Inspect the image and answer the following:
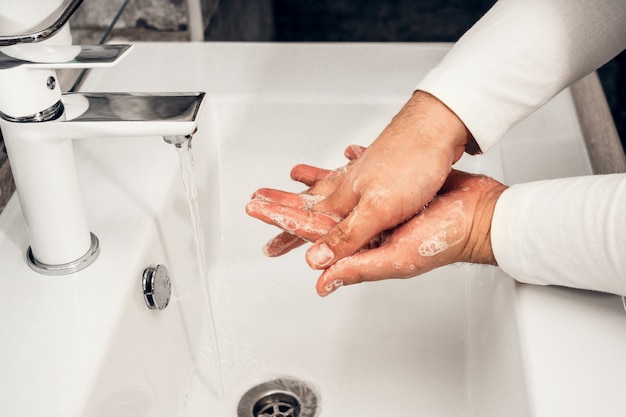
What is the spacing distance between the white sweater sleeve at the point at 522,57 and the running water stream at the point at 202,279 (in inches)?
8.8

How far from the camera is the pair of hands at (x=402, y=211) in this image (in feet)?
1.89

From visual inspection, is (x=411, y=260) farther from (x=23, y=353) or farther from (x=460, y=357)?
(x=23, y=353)

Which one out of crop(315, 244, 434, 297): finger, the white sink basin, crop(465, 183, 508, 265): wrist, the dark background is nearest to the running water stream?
the white sink basin

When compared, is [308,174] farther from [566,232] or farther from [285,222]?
[566,232]

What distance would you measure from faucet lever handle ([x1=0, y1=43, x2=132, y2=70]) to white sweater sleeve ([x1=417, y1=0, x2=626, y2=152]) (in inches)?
11.8

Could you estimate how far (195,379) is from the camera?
0.69 meters

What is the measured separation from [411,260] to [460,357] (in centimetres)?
17

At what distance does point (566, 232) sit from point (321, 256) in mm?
182

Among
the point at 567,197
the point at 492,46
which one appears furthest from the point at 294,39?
the point at 567,197

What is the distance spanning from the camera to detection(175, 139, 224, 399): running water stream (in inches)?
22.2

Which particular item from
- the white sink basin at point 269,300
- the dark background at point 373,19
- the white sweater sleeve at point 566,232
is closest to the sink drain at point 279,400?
the white sink basin at point 269,300

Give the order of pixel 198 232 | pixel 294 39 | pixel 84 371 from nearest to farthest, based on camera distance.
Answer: pixel 84 371 < pixel 198 232 < pixel 294 39

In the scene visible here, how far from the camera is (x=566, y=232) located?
1.73ft

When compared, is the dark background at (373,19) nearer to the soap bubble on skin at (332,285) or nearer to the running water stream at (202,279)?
the running water stream at (202,279)
